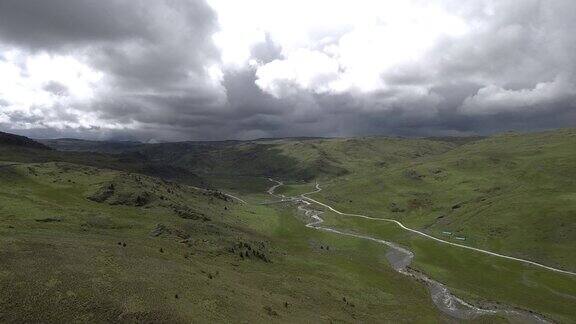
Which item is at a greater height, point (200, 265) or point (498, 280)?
point (200, 265)

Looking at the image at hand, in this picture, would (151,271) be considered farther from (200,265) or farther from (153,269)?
(200,265)

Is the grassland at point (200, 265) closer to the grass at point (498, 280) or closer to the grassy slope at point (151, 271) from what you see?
the grassy slope at point (151, 271)

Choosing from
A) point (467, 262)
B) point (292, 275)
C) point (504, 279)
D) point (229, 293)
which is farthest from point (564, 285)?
point (229, 293)

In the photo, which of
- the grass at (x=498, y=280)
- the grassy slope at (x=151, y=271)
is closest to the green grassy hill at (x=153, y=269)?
the grassy slope at (x=151, y=271)

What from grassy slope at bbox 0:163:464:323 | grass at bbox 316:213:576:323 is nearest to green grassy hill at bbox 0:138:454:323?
grassy slope at bbox 0:163:464:323

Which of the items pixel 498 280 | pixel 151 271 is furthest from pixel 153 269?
pixel 498 280

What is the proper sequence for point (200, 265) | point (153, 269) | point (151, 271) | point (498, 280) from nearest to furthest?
point (151, 271)
point (153, 269)
point (200, 265)
point (498, 280)

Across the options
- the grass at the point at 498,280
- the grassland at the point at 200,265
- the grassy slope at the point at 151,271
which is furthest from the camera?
the grass at the point at 498,280

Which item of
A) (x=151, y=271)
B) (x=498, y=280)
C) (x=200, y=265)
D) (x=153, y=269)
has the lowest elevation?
(x=498, y=280)
